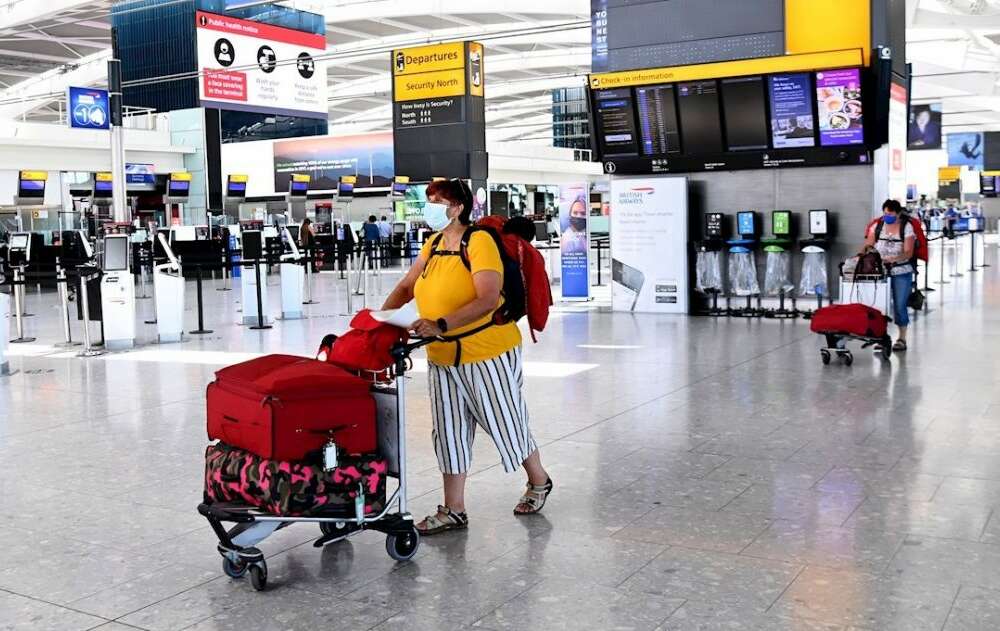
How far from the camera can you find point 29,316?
15.8 meters

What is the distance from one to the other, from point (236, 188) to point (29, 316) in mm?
13483

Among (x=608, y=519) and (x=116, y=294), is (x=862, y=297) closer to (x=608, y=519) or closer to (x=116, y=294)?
(x=608, y=519)

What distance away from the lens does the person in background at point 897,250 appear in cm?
952

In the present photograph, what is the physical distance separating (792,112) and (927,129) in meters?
28.0

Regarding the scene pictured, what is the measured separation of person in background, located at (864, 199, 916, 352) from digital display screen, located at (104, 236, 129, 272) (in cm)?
722

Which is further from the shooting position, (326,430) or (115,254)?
(115,254)

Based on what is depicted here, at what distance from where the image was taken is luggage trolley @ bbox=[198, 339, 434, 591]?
363 cm

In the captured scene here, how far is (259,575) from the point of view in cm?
359

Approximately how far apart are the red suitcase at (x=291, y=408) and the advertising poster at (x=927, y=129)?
37.5m

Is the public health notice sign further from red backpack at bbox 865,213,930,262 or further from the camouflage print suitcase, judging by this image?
the camouflage print suitcase

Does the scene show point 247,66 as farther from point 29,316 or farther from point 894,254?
point 894,254

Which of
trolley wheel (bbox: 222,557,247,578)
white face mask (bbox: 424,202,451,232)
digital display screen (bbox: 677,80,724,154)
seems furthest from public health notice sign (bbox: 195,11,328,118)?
trolley wheel (bbox: 222,557,247,578)

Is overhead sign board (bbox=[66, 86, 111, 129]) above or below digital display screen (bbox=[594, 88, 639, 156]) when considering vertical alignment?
above

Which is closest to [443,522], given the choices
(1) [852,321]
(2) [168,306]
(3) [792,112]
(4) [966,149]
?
(1) [852,321]
